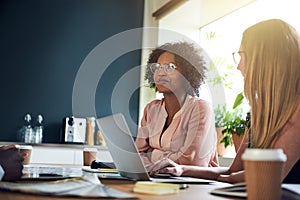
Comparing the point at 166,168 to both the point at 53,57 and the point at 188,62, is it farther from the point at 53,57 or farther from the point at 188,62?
the point at 53,57

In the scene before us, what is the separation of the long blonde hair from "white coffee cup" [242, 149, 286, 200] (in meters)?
0.54

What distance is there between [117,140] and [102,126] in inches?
3.7

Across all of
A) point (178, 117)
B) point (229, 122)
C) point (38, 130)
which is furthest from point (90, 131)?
point (178, 117)

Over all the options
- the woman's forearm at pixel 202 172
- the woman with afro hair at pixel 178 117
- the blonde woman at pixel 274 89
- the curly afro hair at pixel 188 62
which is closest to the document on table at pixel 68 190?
the blonde woman at pixel 274 89

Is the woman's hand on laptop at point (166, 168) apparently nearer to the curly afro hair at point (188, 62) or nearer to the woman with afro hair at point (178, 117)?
the woman with afro hair at point (178, 117)

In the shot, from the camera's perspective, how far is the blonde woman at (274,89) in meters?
1.21

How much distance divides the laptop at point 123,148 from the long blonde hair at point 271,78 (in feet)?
1.02

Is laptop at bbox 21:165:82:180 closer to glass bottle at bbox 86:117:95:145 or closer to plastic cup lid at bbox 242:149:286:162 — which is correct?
plastic cup lid at bbox 242:149:286:162

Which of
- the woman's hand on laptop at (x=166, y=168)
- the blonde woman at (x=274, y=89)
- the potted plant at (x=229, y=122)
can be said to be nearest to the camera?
the blonde woman at (x=274, y=89)

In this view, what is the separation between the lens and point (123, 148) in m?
1.13

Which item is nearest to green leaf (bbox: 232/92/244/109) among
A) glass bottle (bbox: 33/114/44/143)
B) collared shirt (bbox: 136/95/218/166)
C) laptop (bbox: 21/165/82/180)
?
collared shirt (bbox: 136/95/218/166)

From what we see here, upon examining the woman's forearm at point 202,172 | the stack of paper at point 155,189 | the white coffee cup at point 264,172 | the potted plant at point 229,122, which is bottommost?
the woman's forearm at point 202,172

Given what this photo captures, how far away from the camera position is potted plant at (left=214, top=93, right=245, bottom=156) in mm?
2825

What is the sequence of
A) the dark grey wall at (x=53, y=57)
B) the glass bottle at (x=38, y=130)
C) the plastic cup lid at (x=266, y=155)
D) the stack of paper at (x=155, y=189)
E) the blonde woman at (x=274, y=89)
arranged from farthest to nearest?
the dark grey wall at (x=53, y=57)
the glass bottle at (x=38, y=130)
the blonde woman at (x=274, y=89)
the stack of paper at (x=155, y=189)
the plastic cup lid at (x=266, y=155)
